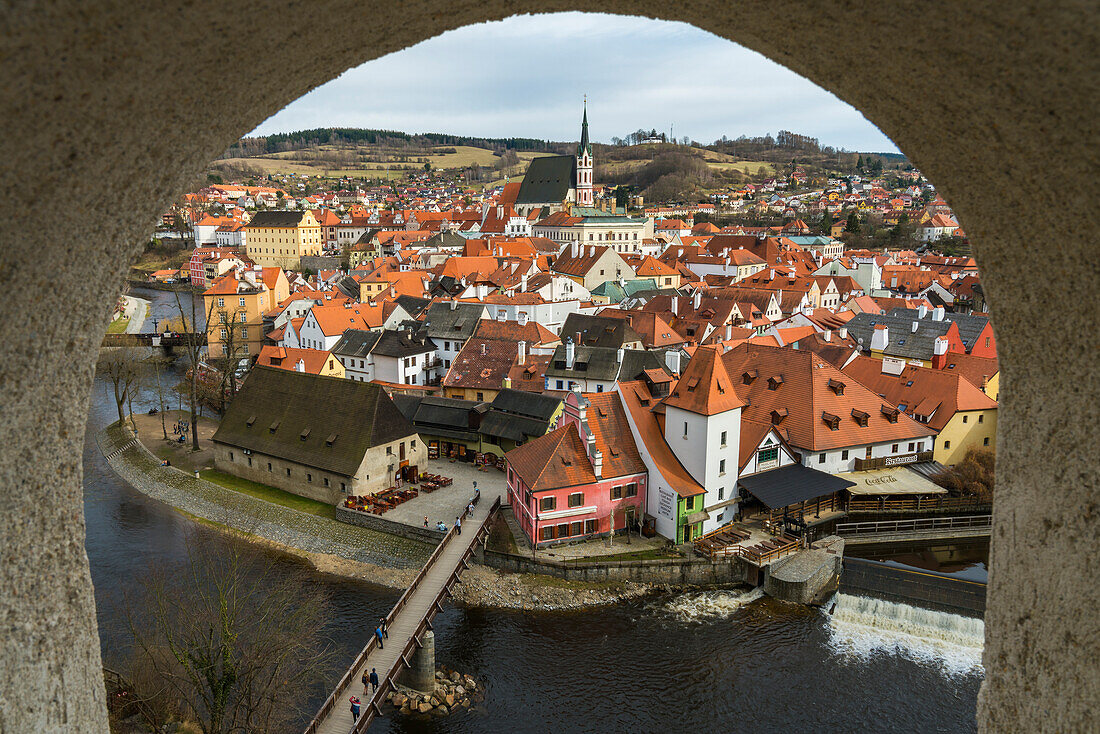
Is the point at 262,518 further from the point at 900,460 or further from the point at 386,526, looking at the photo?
the point at 900,460

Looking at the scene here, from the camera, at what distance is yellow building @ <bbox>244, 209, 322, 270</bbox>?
78375mm

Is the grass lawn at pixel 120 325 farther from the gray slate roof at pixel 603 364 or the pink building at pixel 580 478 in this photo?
the pink building at pixel 580 478

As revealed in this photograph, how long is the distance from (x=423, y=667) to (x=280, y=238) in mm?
72398

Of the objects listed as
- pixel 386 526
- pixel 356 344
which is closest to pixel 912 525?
pixel 386 526

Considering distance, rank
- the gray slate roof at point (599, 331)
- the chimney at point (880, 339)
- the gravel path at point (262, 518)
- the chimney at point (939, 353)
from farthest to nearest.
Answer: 1. the gray slate roof at point (599, 331)
2. the chimney at point (880, 339)
3. the chimney at point (939, 353)
4. the gravel path at point (262, 518)

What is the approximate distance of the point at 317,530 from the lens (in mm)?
20297

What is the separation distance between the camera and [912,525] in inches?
792

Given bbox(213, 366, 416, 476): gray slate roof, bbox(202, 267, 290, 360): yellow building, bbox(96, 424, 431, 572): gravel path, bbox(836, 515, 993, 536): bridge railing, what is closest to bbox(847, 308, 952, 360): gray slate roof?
bbox(836, 515, 993, 536): bridge railing

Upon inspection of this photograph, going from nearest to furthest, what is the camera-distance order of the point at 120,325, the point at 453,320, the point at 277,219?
the point at 453,320 → the point at 120,325 → the point at 277,219

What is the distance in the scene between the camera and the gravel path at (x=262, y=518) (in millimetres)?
19156

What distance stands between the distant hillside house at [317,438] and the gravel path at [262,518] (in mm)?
1081

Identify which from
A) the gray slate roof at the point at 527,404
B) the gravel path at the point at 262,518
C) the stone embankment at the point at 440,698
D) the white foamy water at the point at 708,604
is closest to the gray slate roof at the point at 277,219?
the gravel path at the point at 262,518

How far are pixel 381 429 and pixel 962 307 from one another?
41181mm

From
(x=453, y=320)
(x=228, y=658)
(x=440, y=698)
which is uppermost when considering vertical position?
(x=453, y=320)
